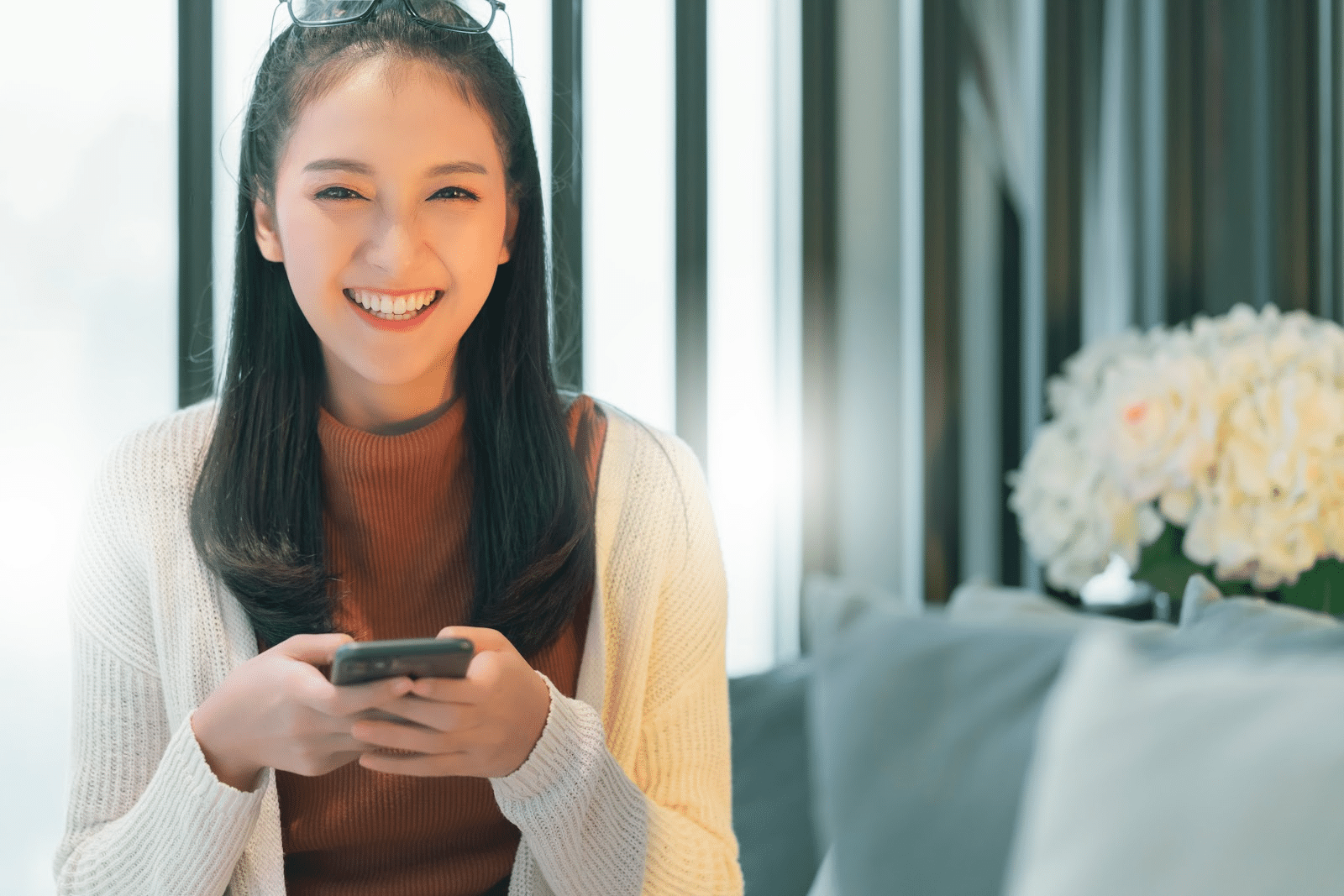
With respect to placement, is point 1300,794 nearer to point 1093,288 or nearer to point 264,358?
point 264,358

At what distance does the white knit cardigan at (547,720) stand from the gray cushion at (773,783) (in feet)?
0.23

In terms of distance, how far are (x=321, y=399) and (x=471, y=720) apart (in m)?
0.45

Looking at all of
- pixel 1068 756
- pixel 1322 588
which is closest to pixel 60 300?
pixel 1068 756

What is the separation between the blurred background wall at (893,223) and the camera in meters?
1.75

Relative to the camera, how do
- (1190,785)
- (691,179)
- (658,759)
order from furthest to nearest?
1. (691,179)
2. (658,759)
3. (1190,785)

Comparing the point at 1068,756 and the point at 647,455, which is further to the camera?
the point at 647,455

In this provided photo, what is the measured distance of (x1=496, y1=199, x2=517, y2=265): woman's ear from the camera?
1.11 metres

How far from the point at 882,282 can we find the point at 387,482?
0.99 meters

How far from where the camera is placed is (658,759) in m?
1.09

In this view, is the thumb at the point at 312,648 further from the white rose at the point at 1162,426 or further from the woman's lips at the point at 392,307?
the white rose at the point at 1162,426

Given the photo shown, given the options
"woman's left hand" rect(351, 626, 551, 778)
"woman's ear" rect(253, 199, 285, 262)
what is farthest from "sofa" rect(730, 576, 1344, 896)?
"woman's ear" rect(253, 199, 285, 262)

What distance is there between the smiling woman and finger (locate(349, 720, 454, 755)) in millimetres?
29

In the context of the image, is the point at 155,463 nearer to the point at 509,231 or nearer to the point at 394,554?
the point at 394,554

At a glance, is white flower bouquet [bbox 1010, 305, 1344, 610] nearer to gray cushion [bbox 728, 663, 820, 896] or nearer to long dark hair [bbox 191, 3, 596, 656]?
gray cushion [bbox 728, 663, 820, 896]
